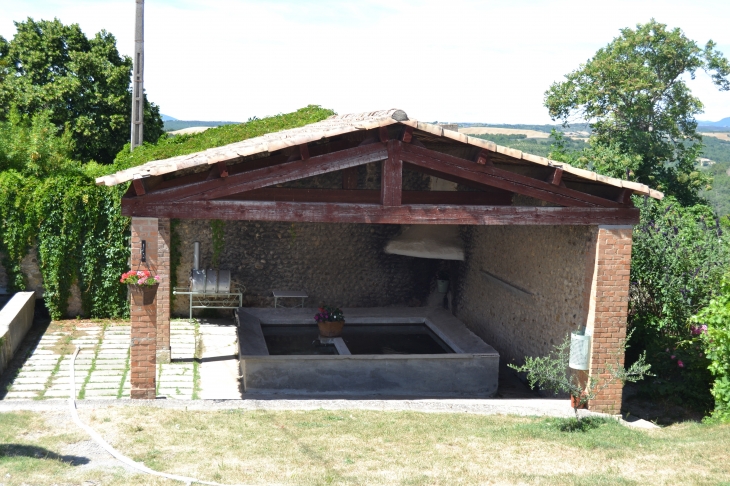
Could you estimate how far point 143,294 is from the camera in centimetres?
927

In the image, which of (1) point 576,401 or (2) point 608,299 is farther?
(2) point 608,299

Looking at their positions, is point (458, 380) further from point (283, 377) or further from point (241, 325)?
point (241, 325)

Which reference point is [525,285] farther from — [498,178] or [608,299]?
[498,178]

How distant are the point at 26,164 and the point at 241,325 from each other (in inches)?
270

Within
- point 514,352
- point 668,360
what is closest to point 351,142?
point 514,352

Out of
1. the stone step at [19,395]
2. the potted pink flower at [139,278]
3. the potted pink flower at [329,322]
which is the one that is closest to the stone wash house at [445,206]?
the potted pink flower at [139,278]

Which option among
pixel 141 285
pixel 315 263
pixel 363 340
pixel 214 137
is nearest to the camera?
pixel 141 285

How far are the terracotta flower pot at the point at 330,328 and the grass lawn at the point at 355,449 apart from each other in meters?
4.08

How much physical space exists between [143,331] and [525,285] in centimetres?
631

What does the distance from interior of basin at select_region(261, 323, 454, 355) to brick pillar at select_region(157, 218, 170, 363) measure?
1856 millimetres

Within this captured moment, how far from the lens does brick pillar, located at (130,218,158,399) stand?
30.5 feet

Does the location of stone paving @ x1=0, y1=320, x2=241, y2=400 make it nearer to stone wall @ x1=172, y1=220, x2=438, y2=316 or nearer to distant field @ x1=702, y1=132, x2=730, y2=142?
stone wall @ x1=172, y1=220, x2=438, y2=316

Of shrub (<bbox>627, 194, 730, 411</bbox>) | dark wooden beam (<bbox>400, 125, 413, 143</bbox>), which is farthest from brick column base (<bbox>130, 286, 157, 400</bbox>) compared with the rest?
shrub (<bbox>627, 194, 730, 411</bbox>)

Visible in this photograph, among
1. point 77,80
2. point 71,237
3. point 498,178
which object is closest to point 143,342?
point 498,178
